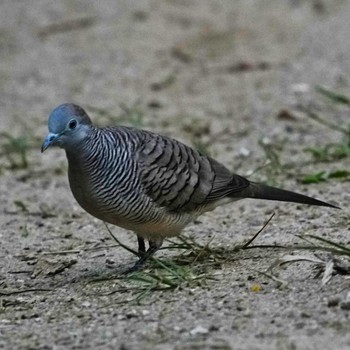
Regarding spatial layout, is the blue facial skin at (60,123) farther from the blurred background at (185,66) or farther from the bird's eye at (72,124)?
the blurred background at (185,66)

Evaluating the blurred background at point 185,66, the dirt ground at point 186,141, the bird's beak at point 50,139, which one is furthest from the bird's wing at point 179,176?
the blurred background at point 185,66

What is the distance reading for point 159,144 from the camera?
5.59 m

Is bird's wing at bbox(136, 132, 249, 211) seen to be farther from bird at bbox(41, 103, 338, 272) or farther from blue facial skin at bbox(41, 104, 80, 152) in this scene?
blue facial skin at bbox(41, 104, 80, 152)

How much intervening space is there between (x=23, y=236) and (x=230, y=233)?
1.27 m

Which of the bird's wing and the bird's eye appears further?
the bird's wing

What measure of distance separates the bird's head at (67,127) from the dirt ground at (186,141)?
71 centimetres

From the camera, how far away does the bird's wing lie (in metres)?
5.44

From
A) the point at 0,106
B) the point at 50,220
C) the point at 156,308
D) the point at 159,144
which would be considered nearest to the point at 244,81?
the point at 0,106

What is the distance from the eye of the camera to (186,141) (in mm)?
8602

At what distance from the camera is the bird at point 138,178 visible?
5.25 meters

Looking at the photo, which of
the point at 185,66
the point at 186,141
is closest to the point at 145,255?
the point at 186,141

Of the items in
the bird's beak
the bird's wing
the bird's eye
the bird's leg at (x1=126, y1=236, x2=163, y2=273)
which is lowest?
the bird's leg at (x1=126, y1=236, x2=163, y2=273)

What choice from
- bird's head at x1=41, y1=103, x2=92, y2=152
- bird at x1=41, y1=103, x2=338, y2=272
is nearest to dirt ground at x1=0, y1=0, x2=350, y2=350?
bird at x1=41, y1=103, x2=338, y2=272

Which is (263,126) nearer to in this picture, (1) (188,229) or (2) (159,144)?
(1) (188,229)
